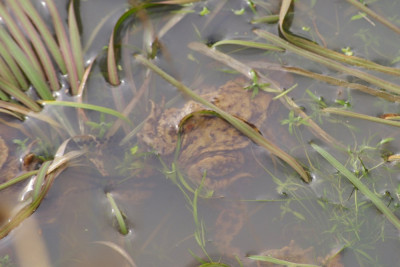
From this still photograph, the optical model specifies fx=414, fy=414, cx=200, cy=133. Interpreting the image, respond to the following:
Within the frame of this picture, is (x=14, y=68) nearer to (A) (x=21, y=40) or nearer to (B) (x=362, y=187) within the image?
(A) (x=21, y=40)

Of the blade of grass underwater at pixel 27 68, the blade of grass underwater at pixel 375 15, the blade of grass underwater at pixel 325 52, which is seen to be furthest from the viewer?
the blade of grass underwater at pixel 375 15

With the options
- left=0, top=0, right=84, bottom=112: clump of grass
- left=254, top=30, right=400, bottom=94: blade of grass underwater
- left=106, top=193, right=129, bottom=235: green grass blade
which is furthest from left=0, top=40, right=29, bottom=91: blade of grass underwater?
left=254, top=30, right=400, bottom=94: blade of grass underwater

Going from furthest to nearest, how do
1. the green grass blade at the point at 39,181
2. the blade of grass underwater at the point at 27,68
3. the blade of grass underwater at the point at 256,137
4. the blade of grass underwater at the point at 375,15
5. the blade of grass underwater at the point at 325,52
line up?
the blade of grass underwater at the point at 375,15, the blade of grass underwater at the point at 325,52, the blade of grass underwater at the point at 27,68, the blade of grass underwater at the point at 256,137, the green grass blade at the point at 39,181

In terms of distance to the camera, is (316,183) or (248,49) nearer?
(316,183)

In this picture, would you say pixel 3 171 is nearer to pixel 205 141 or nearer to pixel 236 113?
pixel 205 141

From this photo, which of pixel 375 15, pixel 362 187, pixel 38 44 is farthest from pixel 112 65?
pixel 375 15

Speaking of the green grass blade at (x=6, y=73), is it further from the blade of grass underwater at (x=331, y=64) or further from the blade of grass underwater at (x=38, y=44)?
the blade of grass underwater at (x=331, y=64)

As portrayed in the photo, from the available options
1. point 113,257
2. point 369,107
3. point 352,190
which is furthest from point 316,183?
point 113,257

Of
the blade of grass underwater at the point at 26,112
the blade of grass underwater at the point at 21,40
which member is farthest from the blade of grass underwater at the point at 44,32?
the blade of grass underwater at the point at 26,112
